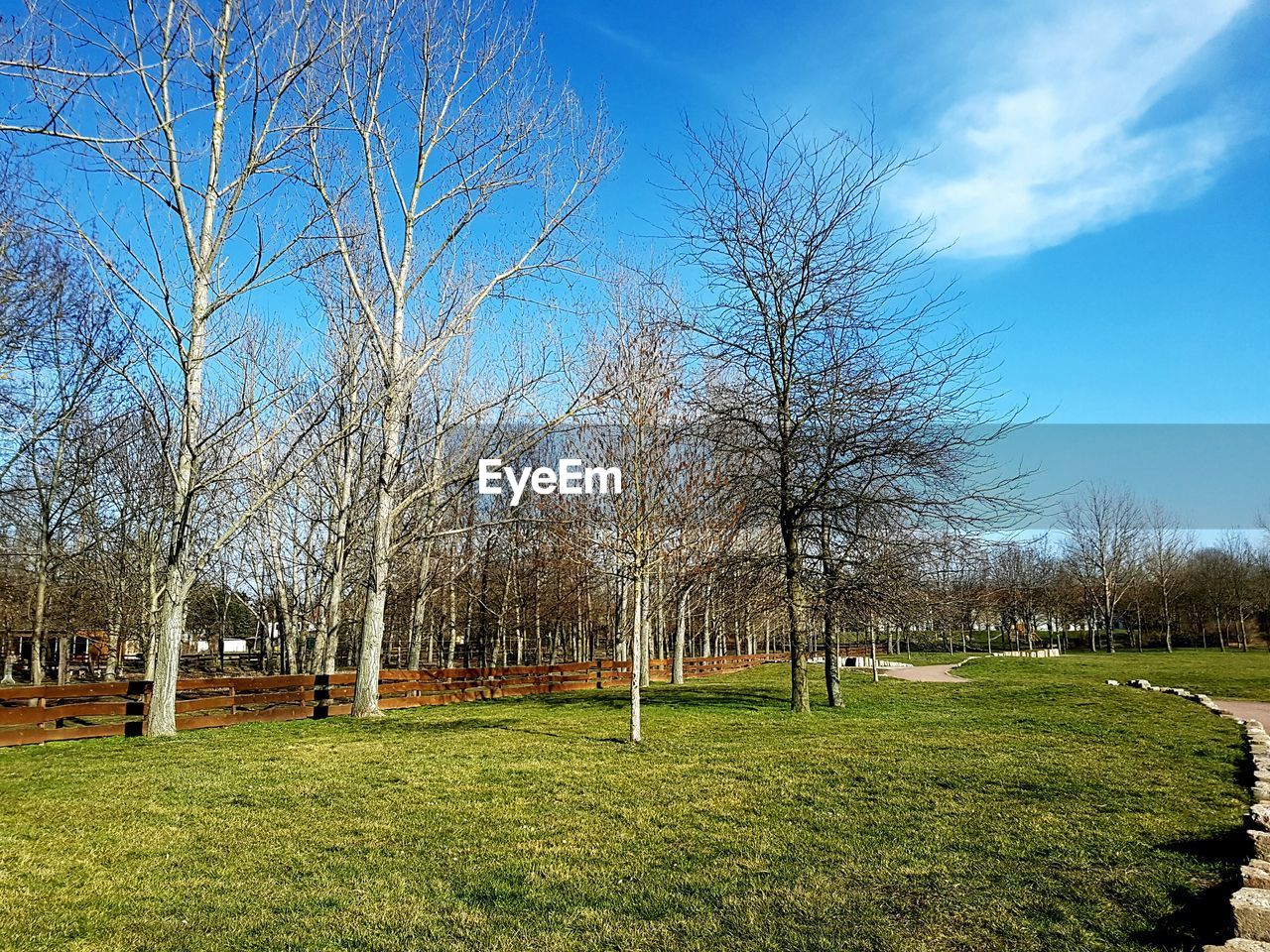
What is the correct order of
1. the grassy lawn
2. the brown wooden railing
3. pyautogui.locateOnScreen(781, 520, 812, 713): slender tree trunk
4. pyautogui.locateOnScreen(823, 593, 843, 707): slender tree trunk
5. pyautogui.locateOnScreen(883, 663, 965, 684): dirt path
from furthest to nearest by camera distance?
the brown wooden railing
pyautogui.locateOnScreen(883, 663, 965, 684): dirt path
pyautogui.locateOnScreen(823, 593, 843, 707): slender tree trunk
pyautogui.locateOnScreen(781, 520, 812, 713): slender tree trunk
the grassy lawn

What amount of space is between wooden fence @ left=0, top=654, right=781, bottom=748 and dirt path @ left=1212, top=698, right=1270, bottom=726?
14.2 metres

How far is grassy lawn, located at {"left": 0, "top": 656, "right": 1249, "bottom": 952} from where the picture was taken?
3.89 metres

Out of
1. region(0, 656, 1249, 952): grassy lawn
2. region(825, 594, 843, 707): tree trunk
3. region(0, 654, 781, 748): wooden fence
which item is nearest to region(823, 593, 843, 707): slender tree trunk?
region(825, 594, 843, 707): tree trunk

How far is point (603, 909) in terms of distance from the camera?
4.15 metres

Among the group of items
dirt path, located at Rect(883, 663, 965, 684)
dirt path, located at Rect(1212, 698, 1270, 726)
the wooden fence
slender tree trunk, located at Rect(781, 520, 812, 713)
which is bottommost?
dirt path, located at Rect(883, 663, 965, 684)

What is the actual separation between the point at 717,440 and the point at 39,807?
9823 mm

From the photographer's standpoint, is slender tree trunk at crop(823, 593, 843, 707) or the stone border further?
slender tree trunk at crop(823, 593, 843, 707)

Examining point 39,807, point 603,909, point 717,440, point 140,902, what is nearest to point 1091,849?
point 603,909

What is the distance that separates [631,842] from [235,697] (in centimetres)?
1004

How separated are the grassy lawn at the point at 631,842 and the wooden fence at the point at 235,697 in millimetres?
845

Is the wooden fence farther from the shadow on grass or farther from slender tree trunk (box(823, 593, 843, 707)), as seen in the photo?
the shadow on grass

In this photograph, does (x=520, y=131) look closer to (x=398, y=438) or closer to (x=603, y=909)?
(x=398, y=438)

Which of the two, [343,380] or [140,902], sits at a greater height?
[343,380]

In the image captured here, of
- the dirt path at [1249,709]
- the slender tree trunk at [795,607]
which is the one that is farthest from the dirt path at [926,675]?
the slender tree trunk at [795,607]
